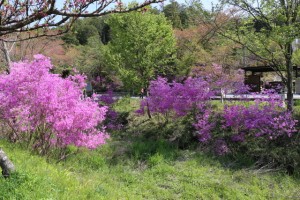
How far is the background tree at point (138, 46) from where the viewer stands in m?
12.5

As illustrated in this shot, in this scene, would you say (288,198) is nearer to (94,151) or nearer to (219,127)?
(219,127)

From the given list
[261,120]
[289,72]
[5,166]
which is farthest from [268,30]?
[5,166]

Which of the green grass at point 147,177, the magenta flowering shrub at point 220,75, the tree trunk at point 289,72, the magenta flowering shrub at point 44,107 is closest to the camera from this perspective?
the green grass at point 147,177

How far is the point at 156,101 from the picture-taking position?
34.8 feet

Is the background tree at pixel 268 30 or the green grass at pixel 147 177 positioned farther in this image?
the background tree at pixel 268 30

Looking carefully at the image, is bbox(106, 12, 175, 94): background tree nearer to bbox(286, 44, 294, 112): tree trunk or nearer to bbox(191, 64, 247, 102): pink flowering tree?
bbox(191, 64, 247, 102): pink flowering tree

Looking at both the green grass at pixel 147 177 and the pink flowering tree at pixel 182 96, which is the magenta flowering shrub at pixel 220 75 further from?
the green grass at pixel 147 177

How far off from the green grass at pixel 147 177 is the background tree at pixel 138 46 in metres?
5.35

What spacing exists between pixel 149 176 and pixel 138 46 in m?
7.22

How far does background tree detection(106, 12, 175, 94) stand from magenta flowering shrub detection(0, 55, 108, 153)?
6406mm

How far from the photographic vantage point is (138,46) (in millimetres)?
12539

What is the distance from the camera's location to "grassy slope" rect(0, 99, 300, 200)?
14.5ft

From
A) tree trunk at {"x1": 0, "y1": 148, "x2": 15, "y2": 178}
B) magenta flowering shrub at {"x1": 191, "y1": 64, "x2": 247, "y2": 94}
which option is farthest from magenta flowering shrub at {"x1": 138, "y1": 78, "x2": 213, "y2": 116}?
tree trunk at {"x1": 0, "y1": 148, "x2": 15, "y2": 178}

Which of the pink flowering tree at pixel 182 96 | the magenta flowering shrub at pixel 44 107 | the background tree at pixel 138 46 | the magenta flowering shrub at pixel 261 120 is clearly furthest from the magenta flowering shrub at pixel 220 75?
the magenta flowering shrub at pixel 44 107
